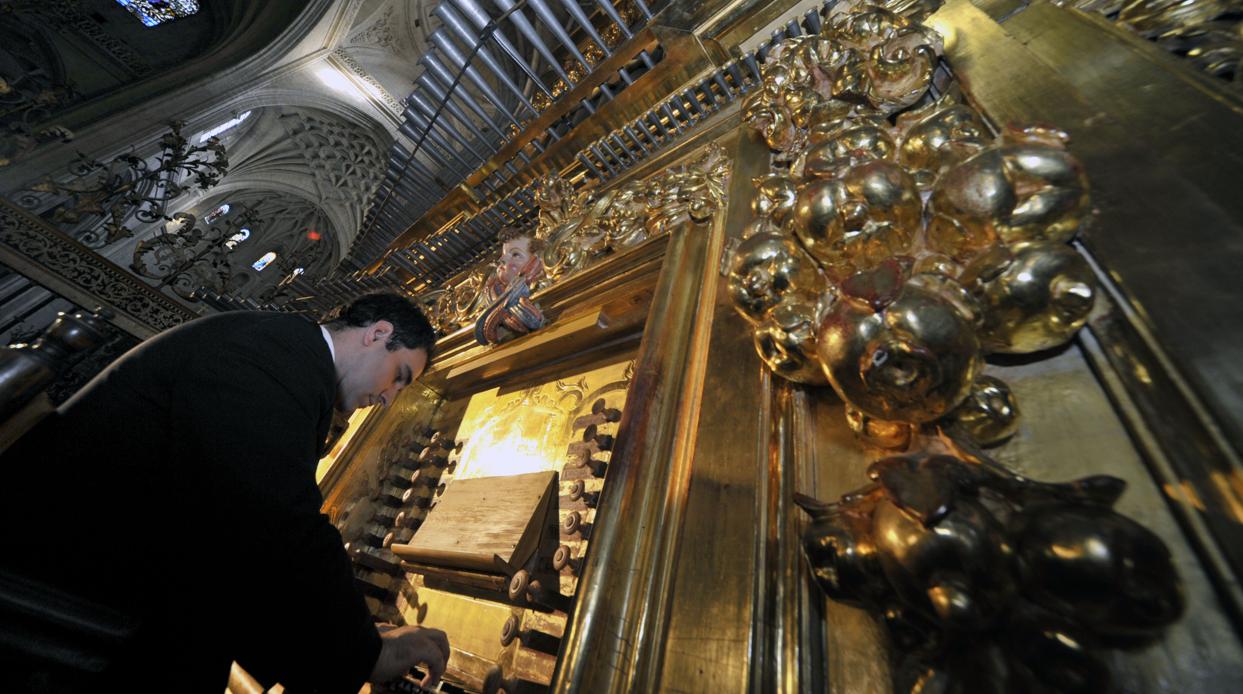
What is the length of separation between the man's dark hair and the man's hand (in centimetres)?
77

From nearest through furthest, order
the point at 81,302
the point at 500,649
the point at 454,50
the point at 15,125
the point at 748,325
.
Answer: the point at 748,325, the point at 500,649, the point at 454,50, the point at 81,302, the point at 15,125

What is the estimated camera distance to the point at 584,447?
1.08 meters

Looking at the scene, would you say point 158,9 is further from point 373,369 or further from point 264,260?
point 373,369

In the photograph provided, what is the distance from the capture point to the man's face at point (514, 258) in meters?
1.67

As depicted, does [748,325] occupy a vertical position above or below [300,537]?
above

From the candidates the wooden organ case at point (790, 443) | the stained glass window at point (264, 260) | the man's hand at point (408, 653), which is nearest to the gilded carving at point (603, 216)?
the wooden organ case at point (790, 443)

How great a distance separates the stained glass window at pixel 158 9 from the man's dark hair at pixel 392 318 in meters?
7.40

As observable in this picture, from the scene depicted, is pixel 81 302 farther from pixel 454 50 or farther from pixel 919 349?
pixel 919 349

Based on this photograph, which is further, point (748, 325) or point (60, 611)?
point (748, 325)

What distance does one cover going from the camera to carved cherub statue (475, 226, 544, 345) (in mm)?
1470

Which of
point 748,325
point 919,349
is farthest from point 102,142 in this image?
point 919,349

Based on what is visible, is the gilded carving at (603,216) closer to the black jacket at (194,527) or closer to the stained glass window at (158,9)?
the black jacket at (194,527)

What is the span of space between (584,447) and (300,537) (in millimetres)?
586

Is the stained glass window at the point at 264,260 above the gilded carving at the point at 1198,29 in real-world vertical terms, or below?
above
